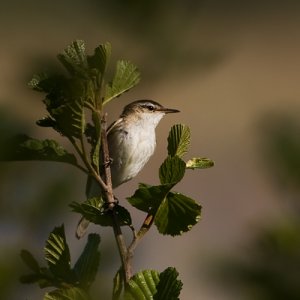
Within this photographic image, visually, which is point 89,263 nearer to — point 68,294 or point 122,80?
point 68,294

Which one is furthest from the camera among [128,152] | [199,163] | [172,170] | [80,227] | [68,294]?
[128,152]

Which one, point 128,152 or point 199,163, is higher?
point 199,163

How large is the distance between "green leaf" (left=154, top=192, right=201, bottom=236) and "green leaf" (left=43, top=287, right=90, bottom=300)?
154 millimetres

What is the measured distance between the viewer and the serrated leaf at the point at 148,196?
0.97 meters

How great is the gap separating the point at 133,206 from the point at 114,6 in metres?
0.23

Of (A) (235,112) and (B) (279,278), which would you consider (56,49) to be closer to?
(B) (279,278)

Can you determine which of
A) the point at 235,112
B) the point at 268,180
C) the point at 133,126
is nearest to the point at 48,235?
the point at 268,180

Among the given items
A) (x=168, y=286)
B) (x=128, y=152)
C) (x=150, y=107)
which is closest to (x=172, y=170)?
(x=168, y=286)

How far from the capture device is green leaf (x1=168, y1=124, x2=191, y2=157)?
1086mm

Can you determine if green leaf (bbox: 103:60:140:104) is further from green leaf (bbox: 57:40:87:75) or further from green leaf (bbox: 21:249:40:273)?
green leaf (bbox: 21:249:40:273)

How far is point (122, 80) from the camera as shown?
3.88ft

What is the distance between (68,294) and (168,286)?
0.11m

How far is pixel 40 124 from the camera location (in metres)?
1.10

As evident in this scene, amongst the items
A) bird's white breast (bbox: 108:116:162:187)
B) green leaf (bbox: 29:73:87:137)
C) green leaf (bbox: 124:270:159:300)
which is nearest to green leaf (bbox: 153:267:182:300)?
green leaf (bbox: 124:270:159:300)
